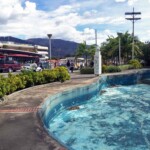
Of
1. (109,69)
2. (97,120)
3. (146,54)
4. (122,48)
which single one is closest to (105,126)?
(97,120)

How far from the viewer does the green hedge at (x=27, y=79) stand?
16491 mm

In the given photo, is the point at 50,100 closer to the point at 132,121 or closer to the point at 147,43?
the point at 132,121

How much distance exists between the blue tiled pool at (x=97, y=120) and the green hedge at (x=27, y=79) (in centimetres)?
224

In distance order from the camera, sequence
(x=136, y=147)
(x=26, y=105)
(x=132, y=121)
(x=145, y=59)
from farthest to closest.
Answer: (x=145, y=59)
(x=132, y=121)
(x=26, y=105)
(x=136, y=147)

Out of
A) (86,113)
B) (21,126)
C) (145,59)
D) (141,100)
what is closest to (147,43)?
(145,59)

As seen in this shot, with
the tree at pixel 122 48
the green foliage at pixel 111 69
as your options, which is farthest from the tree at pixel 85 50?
the green foliage at pixel 111 69

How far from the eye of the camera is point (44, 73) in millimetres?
23766

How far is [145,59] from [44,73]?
36184 millimetres

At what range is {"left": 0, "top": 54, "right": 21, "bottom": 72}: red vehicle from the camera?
146ft

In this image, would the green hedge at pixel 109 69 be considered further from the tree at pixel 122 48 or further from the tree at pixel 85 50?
the tree at pixel 85 50

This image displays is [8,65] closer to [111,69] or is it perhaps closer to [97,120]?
[111,69]

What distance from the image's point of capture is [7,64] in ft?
149

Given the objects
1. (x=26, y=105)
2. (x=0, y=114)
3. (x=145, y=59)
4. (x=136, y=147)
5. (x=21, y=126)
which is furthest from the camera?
(x=145, y=59)

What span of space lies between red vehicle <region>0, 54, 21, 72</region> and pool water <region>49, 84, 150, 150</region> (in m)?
25.5
